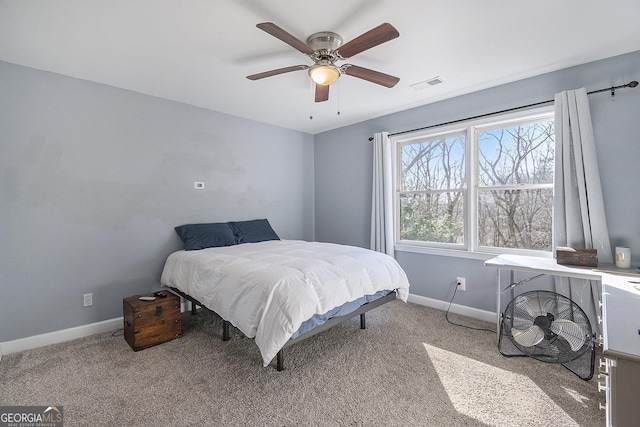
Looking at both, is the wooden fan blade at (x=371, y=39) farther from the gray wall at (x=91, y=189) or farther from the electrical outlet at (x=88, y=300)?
the electrical outlet at (x=88, y=300)

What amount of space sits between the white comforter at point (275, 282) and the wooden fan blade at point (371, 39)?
5.11 feet

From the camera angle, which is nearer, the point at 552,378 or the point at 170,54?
the point at 552,378

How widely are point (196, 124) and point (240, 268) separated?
2.15 m

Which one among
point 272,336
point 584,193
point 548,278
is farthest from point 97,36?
point 548,278

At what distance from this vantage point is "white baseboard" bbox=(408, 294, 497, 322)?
292cm

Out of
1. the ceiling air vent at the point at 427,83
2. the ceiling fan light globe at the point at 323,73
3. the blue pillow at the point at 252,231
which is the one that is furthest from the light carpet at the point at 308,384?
the ceiling air vent at the point at 427,83

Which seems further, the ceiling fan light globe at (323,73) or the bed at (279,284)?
the ceiling fan light globe at (323,73)

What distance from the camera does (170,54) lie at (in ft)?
7.49

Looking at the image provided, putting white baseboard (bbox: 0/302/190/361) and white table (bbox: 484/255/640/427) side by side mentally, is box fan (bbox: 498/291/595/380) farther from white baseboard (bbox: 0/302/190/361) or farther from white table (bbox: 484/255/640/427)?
white baseboard (bbox: 0/302/190/361)

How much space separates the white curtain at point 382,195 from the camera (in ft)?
12.0

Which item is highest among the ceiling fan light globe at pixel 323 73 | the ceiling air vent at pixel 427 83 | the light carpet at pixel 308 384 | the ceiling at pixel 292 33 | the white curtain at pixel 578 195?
the ceiling air vent at pixel 427 83

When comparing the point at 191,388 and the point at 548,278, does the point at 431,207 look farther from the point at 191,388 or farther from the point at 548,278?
the point at 191,388

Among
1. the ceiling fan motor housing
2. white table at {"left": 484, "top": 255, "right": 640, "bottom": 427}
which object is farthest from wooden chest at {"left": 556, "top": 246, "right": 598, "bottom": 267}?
the ceiling fan motor housing

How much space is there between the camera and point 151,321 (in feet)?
7.98
